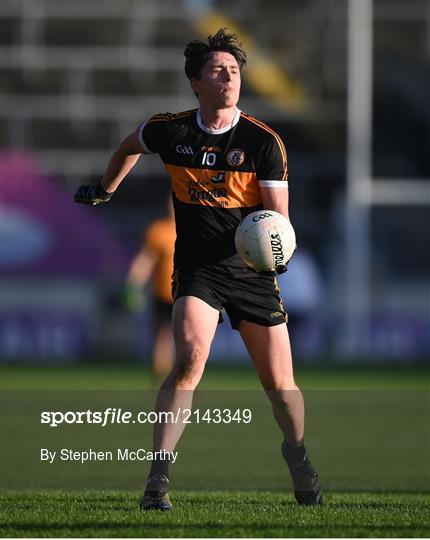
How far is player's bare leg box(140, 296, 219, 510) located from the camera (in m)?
5.80

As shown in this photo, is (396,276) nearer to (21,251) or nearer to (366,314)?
(366,314)

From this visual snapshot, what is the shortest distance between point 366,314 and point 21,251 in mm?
5724

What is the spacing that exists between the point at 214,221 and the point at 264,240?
0.35 metres

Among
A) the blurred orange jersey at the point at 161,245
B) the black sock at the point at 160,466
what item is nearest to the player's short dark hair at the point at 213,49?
the black sock at the point at 160,466

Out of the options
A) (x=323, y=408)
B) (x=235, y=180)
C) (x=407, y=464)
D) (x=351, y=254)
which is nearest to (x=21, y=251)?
(x=351, y=254)

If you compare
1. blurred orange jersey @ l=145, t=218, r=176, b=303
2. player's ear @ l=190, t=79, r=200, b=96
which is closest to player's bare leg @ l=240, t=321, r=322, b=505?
player's ear @ l=190, t=79, r=200, b=96

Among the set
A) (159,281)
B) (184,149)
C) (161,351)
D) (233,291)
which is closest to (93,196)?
(184,149)

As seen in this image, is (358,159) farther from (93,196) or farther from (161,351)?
(93,196)

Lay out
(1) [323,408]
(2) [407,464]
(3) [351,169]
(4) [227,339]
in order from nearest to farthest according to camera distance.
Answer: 1. (2) [407,464]
2. (1) [323,408]
3. (4) [227,339]
4. (3) [351,169]

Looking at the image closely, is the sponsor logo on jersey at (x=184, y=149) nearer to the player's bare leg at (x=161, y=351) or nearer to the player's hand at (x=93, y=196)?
the player's hand at (x=93, y=196)

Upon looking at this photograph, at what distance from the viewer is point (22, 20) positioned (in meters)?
23.7

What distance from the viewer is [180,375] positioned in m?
5.85

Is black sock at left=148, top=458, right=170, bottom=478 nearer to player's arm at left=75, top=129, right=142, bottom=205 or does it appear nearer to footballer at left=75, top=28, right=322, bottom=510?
footballer at left=75, top=28, right=322, bottom=510

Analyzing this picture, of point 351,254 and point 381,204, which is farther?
point 381,204
